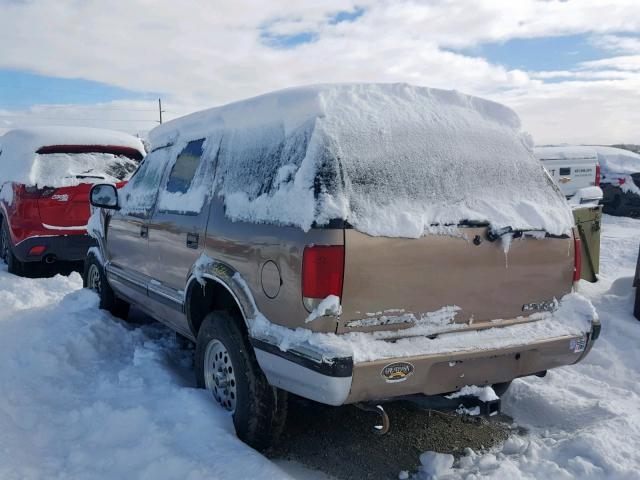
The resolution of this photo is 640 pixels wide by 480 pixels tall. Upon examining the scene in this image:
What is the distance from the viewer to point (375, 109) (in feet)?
10.4

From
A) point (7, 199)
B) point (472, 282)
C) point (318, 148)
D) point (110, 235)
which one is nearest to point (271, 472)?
point (472, 282)

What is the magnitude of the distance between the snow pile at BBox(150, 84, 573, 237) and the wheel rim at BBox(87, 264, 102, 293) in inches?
113

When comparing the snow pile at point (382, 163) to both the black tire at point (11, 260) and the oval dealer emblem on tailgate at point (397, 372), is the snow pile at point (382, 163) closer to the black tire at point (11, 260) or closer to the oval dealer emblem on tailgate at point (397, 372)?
the oval dealer emblem on tailgate at point (397, 372)

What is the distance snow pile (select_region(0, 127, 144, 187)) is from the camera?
7250mm

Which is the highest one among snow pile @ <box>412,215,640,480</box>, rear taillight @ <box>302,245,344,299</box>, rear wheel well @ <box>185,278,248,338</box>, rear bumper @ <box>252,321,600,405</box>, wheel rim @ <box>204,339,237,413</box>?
rear taillight @ <box>302,245,344,299</box>

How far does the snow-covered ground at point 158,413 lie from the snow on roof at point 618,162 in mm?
11776

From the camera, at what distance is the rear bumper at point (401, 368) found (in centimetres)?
266

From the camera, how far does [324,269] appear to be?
270cm

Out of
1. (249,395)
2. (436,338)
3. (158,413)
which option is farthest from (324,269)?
(158,413)

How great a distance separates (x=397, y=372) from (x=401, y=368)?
0.09 feet

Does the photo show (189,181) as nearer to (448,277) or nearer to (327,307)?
(327,307)

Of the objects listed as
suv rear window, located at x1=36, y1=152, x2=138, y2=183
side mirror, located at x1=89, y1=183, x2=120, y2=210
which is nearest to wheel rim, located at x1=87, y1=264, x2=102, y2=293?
side mirror, located at x1=89, y1=183, x2=120, y2=210

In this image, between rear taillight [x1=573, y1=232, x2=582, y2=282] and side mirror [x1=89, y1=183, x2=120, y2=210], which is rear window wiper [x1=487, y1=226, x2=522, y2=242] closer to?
rear taillight [x1=573, y1=232, x2=582, y2=282]

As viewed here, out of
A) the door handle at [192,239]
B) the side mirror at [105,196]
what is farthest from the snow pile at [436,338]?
the side mirror at [105,196]
